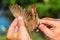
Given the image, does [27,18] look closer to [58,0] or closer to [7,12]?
[58,0]

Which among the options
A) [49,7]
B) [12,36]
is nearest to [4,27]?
[49,7]

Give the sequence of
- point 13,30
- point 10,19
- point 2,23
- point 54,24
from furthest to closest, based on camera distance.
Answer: point 10,19, point 2,23, point 54,24, point 13,30

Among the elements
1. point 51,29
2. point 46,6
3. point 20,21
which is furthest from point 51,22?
point 46,6

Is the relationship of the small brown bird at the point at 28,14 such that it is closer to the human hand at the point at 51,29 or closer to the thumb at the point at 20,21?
the thumb at the point at 20,21

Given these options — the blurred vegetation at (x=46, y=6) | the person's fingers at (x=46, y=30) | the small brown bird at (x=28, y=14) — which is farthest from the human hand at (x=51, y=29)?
the blurred vegetation at (x=46, y=6)

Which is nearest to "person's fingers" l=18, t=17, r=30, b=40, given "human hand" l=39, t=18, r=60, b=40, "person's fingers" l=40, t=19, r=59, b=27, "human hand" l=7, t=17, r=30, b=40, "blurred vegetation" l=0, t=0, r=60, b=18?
"human hand" l=7, t=17, r=30, b=40

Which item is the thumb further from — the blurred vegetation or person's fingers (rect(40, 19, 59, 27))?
the blurred vegetation

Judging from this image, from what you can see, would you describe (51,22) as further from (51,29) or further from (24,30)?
(24,30)
